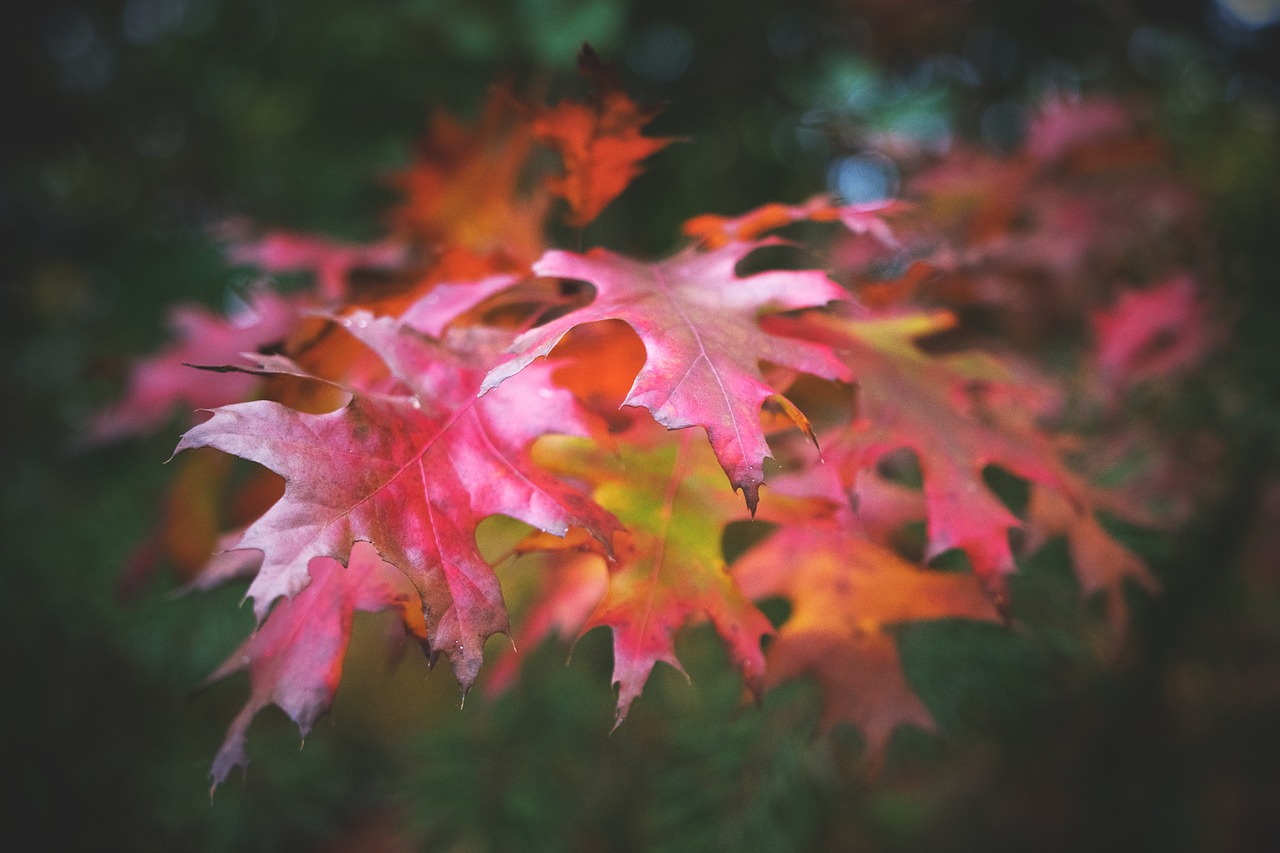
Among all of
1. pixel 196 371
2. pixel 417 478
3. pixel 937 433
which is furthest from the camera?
pixel 196 371

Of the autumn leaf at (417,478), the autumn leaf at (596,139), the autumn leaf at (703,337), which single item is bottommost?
the autumn leaf at (417,478)

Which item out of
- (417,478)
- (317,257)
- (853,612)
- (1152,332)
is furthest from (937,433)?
(317,257)

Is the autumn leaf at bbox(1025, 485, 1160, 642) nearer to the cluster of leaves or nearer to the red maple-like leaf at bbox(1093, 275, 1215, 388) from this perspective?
the cluster of leaves

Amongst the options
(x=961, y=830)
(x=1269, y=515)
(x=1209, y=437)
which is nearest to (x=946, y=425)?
(x=1209, y=437)

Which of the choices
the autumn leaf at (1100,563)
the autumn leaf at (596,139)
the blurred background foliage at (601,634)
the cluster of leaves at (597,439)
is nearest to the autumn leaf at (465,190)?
the cluster of leaves at (597,439)

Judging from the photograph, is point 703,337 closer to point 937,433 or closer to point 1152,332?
point 937,433

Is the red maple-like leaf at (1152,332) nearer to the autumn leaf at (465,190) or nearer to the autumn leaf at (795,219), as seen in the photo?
the autumn leaf at (795,219)

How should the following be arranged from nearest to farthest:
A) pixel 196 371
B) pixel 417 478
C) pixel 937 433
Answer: pixel 417 478 < pixel 937 433 < pixel 196 371
